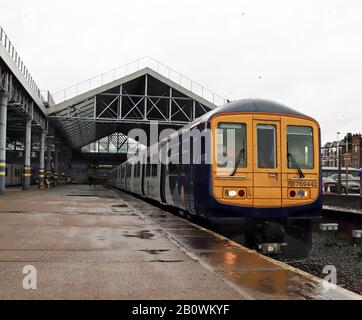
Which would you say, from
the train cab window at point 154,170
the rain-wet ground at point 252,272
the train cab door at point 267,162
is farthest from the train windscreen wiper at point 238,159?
the train cab window at point 154,170

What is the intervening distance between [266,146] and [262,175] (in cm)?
64

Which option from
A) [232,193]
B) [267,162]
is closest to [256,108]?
[267,162]

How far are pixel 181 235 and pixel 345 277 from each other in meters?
3.21

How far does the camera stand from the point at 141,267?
5832 millimetres

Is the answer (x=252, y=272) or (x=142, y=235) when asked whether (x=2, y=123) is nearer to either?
(x=142, y=235)

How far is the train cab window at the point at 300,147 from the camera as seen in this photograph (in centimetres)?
910

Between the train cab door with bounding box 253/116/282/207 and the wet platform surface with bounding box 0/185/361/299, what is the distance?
1.30 meters

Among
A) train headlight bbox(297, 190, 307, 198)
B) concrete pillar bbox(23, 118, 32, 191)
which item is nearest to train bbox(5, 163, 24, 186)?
concrete pillar bbox(23, 118, 32, 191)

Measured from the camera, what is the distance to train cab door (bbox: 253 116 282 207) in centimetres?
877

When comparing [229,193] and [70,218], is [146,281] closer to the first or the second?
[229,193]

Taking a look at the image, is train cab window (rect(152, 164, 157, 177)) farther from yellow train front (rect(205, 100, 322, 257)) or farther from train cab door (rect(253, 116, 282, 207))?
train cab door (rect(253, 116, 282, 207))

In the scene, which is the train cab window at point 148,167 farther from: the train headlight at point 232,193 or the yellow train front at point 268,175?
the train headlight at point 232,193
